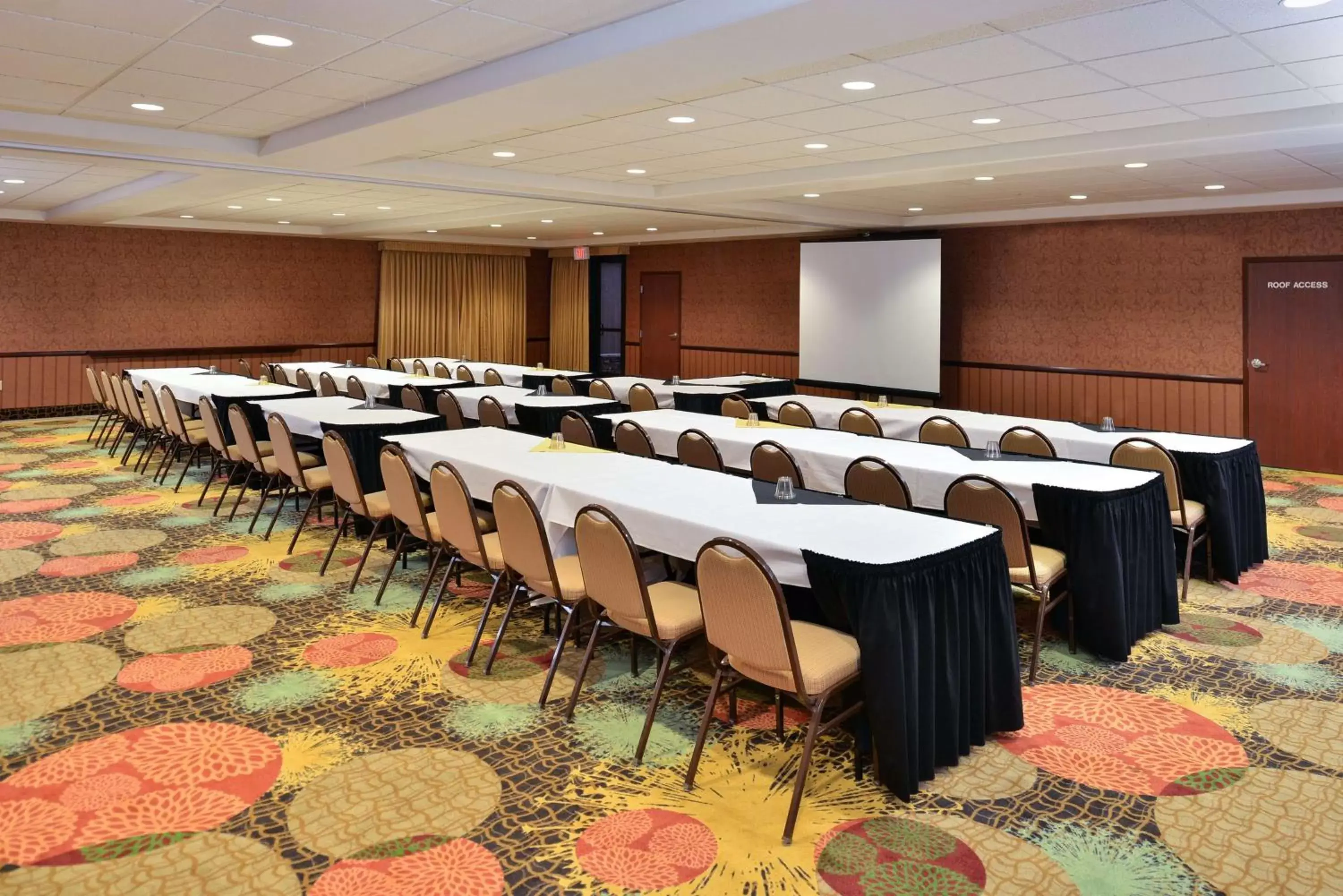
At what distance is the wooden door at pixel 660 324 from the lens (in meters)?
16.8

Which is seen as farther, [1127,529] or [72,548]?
[72,548]

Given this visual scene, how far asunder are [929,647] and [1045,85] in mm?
3533

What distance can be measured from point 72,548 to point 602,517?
195 inches

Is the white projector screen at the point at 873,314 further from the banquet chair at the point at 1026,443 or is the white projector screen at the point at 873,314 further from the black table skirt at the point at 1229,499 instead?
the black table skirt at the point at 1229,499

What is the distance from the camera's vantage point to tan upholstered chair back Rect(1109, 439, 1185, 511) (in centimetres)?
566

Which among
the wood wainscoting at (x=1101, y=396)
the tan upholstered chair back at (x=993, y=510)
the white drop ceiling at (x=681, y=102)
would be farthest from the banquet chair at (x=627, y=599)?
the wood wainscoting at (x=1101, y=396)

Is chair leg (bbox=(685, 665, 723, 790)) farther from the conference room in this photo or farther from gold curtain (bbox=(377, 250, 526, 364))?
gold curtain (bbox=(377, 250, 526, 364))

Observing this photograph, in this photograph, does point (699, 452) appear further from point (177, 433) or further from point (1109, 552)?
point (177, 433)

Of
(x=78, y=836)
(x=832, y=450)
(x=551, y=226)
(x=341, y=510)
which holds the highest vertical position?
(x=551, y=226)

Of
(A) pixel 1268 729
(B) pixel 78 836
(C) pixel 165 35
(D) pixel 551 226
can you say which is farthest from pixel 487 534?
(D) pixel 551 226

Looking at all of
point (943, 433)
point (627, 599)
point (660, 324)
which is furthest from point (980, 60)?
point (660, 324)

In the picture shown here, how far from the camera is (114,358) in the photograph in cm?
1433

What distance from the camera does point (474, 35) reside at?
4.50 meters

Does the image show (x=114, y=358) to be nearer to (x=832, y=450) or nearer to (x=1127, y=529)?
(x=832, y=450)
